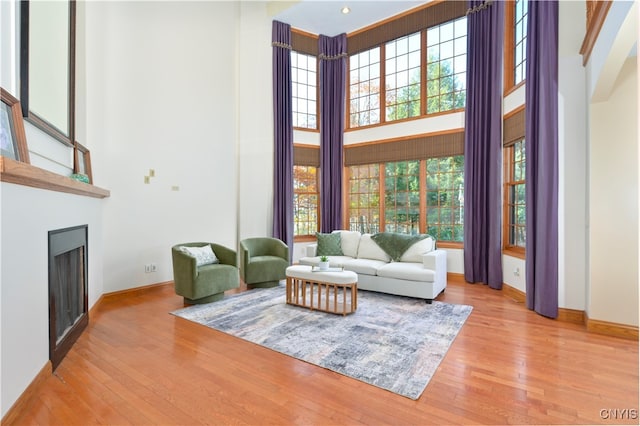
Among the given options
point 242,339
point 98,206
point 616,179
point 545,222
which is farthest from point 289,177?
point 616,179

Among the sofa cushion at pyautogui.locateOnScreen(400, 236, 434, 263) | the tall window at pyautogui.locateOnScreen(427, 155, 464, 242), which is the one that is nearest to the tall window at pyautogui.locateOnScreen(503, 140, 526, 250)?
the tall window at pyautogui.locateOnScreen(427, 155, 464, 242)

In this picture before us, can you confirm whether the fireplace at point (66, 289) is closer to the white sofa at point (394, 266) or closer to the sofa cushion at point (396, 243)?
the white sofa at point (394, 266)

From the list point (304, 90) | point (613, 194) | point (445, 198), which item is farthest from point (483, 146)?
point (304, 90)

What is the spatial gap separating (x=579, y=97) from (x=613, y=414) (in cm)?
310

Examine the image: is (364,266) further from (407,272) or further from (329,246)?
(329,246)

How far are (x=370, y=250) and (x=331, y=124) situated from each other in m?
3.08

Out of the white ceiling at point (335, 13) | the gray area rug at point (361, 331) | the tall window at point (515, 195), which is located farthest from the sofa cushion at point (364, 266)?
the white ceiling at point (335, 13)

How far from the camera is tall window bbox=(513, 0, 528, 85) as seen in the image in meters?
4.61

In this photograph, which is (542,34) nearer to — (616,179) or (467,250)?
(616,179)

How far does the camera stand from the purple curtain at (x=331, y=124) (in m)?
6.91

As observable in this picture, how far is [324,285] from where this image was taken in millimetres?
4156

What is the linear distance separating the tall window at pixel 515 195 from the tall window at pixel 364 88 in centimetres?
268

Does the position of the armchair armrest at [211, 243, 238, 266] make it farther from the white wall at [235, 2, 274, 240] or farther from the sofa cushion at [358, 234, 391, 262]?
the sofa cushion at [358, 234, 391, 262]

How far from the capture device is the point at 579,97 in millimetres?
3539
